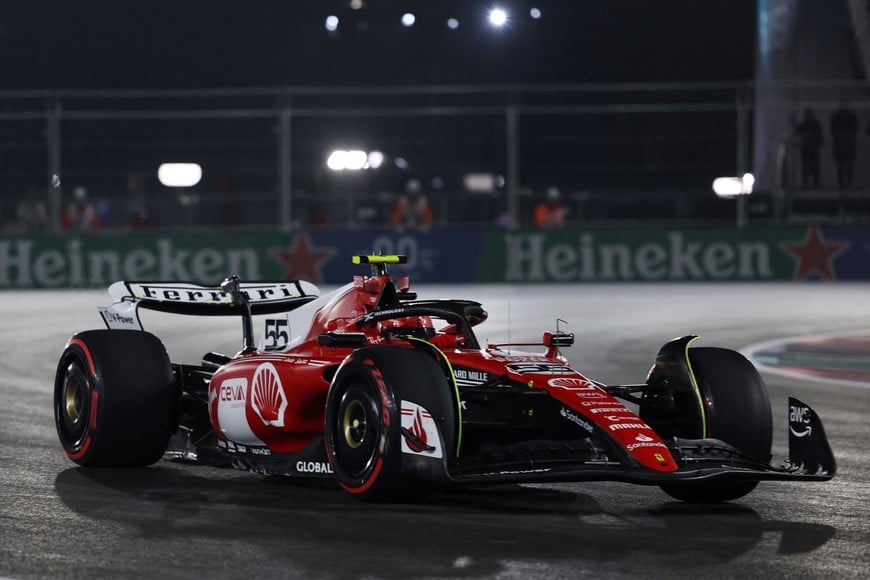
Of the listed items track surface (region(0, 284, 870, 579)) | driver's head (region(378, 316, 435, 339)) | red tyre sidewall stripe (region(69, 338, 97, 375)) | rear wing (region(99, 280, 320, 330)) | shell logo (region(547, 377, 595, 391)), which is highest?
rear wing (region(99, 280, 320, 330))

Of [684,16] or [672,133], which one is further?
[684,16]

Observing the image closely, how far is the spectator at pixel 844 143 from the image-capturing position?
2683 centimetres

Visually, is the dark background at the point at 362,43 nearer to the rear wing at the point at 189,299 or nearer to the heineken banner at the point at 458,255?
the heineken banner at the point at 458,255

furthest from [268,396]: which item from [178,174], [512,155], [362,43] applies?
[362,43]

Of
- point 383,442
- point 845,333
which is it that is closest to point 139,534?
point 383,442

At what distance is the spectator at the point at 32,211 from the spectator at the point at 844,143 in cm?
1448

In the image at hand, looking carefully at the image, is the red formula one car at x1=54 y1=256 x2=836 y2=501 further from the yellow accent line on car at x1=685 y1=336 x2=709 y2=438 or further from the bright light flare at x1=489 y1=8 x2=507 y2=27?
the bright light flare at x1=489 y1=8 x2=507 y2=27

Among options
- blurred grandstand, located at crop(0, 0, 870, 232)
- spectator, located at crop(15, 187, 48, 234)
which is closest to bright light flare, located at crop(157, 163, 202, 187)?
blurred grandstand, located at crop(0, 0, 870, 232)

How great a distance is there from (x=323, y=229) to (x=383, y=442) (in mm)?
20529

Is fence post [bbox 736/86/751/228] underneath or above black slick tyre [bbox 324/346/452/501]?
above

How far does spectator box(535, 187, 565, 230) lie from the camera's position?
28528 millimetres

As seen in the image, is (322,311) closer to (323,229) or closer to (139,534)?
(139,534)

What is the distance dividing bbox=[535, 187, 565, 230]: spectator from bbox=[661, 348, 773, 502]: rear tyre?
2109cm

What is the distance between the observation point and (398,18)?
104ft
